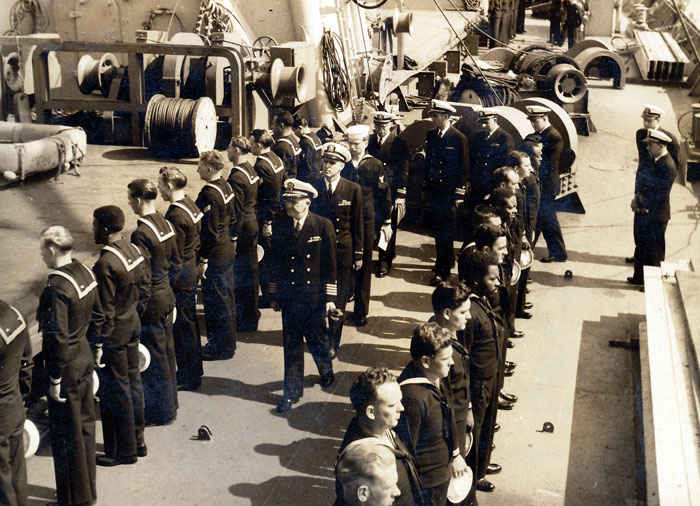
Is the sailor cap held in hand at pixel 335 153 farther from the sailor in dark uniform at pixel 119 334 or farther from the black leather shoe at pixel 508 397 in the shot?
the black leather shoe at pixel 508 397

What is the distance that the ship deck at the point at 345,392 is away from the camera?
6500 millimetres

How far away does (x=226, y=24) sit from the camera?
→ 15.0 metres

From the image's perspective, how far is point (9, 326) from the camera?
5.09 metres

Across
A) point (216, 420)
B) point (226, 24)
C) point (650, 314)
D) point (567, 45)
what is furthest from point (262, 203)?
point (567, 45)

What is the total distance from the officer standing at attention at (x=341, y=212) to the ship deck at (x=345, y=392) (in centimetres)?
74

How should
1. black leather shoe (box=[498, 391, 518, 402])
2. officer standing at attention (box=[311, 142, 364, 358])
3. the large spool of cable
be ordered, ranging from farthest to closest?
the large spool of cable, officer standing at attention (box=[311, 142, 364, 358]), black leather shoe (box=[498, 391, 518, 402])

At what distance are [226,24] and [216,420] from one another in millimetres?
9413

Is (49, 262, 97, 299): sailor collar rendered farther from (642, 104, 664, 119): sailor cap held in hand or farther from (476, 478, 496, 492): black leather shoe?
(642, 104, 664, 119): sailor cap held in hand

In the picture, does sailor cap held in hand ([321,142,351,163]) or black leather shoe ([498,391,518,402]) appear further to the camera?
sailor cap held in hand ([321,142,351,163])

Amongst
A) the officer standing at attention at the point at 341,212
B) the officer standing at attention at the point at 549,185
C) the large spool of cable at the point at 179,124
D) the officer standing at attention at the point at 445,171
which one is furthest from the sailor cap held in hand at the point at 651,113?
the large spool of cable at the point at 179,124

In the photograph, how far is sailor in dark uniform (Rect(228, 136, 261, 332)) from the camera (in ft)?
28.7

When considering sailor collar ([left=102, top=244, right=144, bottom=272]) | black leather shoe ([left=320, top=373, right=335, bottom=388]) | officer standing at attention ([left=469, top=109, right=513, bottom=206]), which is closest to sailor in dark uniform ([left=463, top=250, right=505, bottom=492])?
black leather shoe ([left=320, top=373, right=335, bottom=388])

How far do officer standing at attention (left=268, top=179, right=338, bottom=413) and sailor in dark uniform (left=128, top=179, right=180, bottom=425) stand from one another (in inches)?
36.5

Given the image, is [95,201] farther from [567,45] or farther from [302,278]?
[567,45]
